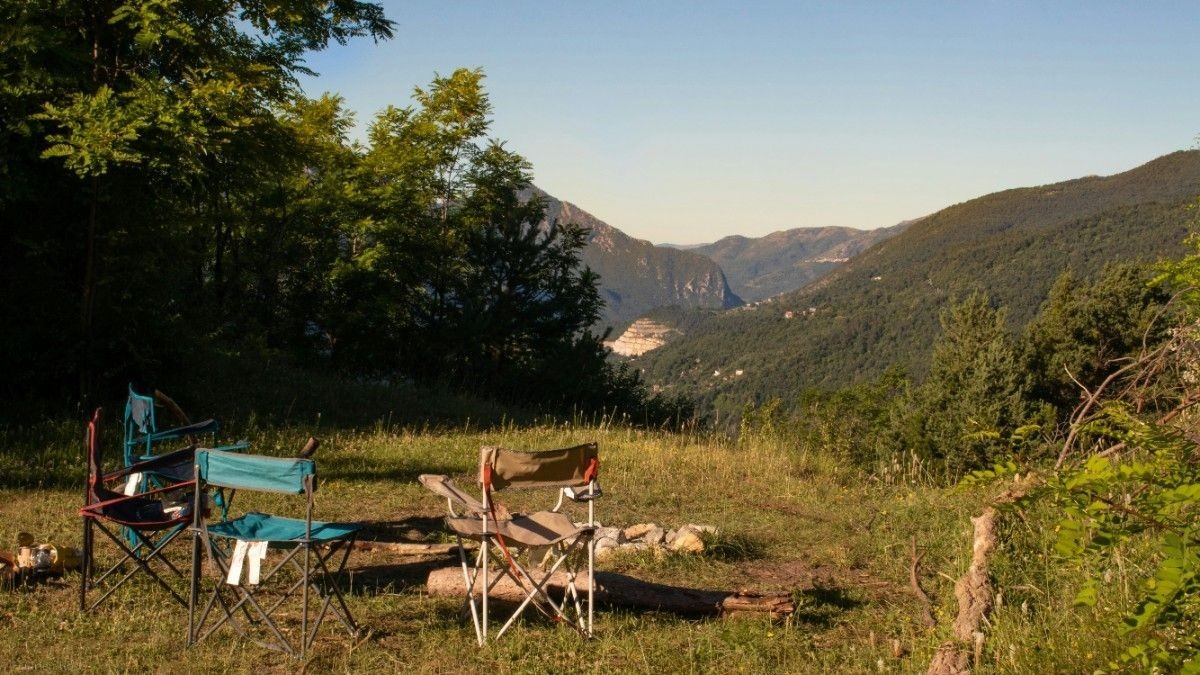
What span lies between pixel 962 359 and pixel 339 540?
31.6 meters

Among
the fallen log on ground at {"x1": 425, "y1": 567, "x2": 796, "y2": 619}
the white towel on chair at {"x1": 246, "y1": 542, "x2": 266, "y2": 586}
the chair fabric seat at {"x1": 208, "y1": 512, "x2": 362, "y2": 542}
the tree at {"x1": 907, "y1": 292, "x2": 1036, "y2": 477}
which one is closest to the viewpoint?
the white towel on chair at {"x1": 246, "y1": 542, "x2": 266, "y2": 586}

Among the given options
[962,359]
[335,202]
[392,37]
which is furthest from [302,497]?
[962,359]

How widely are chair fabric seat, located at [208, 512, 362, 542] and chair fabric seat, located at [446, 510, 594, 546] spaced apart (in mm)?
537

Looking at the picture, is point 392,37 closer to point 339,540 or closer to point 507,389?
point 507,389

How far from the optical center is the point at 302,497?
26.8ft

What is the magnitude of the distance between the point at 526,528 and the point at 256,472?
4.67 feet

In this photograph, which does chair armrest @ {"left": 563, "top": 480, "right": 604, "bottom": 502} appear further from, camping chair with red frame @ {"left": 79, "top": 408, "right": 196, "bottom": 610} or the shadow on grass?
camping chair with red frame @ {"left": 79, "top": 408, "right": 196, "bottom": 610}

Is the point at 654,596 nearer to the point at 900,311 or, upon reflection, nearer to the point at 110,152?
the point at 110,152

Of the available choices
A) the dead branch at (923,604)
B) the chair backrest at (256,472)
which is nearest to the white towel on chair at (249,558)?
the chair backrest at (256,472)

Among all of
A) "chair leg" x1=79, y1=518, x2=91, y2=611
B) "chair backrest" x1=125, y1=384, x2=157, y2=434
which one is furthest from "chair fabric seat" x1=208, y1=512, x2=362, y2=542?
"chair backrest" x1=125, y1=384, x2=157, y2=434

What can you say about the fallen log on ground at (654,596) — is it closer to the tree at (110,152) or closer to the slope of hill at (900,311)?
the tree at (110,152)

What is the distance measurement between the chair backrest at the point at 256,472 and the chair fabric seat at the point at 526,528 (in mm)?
813

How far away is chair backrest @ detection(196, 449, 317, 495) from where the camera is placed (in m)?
4.48

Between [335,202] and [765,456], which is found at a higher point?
[335,202]
